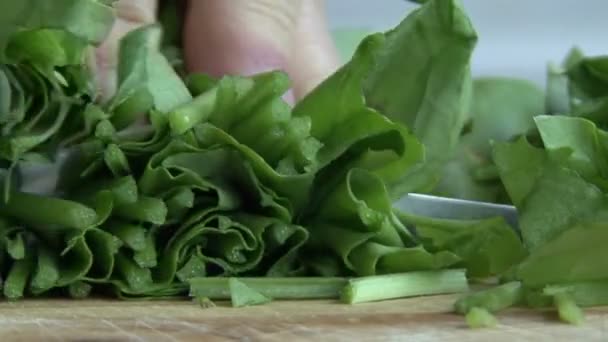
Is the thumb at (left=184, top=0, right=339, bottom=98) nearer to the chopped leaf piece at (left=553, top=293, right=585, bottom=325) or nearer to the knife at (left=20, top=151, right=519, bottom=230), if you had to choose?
the knife at (left=20, top=151, right=519, bottom=230)

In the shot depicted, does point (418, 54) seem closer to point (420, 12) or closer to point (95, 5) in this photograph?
point (420, 12)

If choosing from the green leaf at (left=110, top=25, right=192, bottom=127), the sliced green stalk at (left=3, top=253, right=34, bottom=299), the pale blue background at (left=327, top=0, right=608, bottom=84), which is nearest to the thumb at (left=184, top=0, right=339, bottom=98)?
the green leaf at (left=110, top=25, right=192, bottom=127)

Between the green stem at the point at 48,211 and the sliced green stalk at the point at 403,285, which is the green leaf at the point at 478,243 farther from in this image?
the green stem at the point at 48,211

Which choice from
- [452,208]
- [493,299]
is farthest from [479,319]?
[452,208]

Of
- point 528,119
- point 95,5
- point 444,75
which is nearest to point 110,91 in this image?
point 95,5

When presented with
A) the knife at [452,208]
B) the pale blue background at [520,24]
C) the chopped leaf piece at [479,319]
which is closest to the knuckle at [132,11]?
the knife at [452,208]

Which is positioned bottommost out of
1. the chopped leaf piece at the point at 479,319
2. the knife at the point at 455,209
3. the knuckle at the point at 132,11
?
the chopped leaf piece at the point at 479,319

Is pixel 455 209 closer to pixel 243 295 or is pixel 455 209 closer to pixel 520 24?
pixel 243 295
